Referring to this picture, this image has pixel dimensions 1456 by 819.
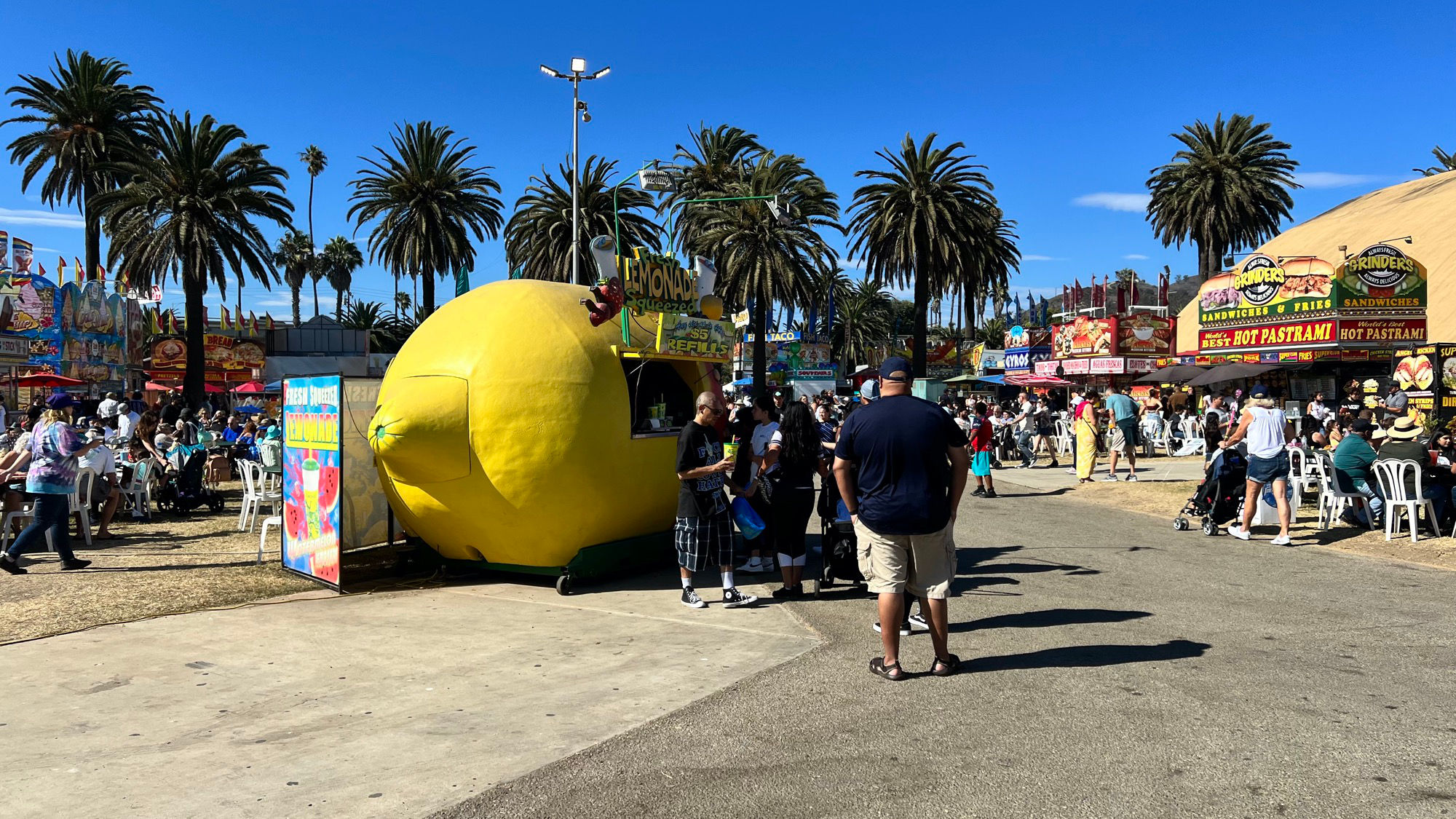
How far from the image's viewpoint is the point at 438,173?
37.1 meters

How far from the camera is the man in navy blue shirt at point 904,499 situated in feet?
17.5

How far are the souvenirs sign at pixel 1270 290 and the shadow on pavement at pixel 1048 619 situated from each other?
2405 cm

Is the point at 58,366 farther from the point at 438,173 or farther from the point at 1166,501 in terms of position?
the point at 1166,501

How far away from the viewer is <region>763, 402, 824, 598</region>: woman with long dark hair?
7.77 meters

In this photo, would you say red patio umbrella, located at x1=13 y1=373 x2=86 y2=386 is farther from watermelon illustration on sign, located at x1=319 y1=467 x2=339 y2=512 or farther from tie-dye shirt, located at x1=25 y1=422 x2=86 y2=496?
watermelon illustration on sign, located at x1=319 y1=467 x2=339 y2=512

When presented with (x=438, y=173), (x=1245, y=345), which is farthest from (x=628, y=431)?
(x=438, y=173)

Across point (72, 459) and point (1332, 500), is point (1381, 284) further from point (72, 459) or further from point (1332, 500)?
point (72, 459)

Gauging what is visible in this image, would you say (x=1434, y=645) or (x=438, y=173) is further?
(x=438, y=173)

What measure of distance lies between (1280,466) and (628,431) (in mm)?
6785

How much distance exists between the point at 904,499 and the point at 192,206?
2936 centimetres

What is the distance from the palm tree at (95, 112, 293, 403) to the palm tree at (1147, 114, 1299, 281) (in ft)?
114

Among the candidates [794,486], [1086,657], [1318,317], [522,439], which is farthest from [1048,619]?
[1318,317]

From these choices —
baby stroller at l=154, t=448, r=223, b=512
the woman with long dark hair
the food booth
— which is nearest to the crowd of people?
A: baby stroller at l=154, t=448, r=223, b=512

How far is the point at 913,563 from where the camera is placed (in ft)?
18.0
